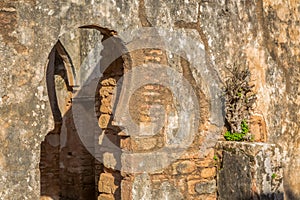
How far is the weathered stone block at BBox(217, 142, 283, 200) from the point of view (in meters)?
5.45

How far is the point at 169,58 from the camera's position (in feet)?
18.5

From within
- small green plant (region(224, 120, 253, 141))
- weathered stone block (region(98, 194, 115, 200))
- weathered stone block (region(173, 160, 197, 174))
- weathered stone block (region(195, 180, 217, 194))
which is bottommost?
weathered stone block (region(98, 194, 115, 200))

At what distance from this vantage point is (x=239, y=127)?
595cm

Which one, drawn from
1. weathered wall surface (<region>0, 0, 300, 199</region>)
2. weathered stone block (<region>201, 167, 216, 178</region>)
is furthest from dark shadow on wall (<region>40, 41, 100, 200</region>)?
weathered wall surface (<region>0, 0, 300, 199</region>)

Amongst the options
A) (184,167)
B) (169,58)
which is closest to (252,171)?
(184,167)

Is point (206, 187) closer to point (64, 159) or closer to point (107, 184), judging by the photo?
point (107, 184)

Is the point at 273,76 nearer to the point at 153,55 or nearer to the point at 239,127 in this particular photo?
the point at 239,127

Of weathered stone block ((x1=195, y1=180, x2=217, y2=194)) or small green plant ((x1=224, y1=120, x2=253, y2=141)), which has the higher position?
small green plant ((x1=224, y1=120, x2=253, y2=141))

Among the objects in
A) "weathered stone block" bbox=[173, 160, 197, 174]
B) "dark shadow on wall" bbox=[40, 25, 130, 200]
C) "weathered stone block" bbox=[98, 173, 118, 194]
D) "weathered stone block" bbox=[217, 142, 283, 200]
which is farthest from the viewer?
A: "dark shadow on wall" bbox=[40, 25, 130, 200]

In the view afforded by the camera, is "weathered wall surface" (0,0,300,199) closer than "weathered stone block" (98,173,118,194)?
Yes

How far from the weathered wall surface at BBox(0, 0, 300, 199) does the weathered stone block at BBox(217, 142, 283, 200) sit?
285mm

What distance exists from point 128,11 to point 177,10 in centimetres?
59

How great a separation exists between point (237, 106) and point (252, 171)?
80 centimetres

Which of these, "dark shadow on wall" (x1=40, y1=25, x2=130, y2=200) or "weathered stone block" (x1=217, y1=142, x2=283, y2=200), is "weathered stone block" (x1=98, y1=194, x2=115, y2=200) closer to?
"weathered stone block" (x1=217, y1=142, x2=283, y2=200)
